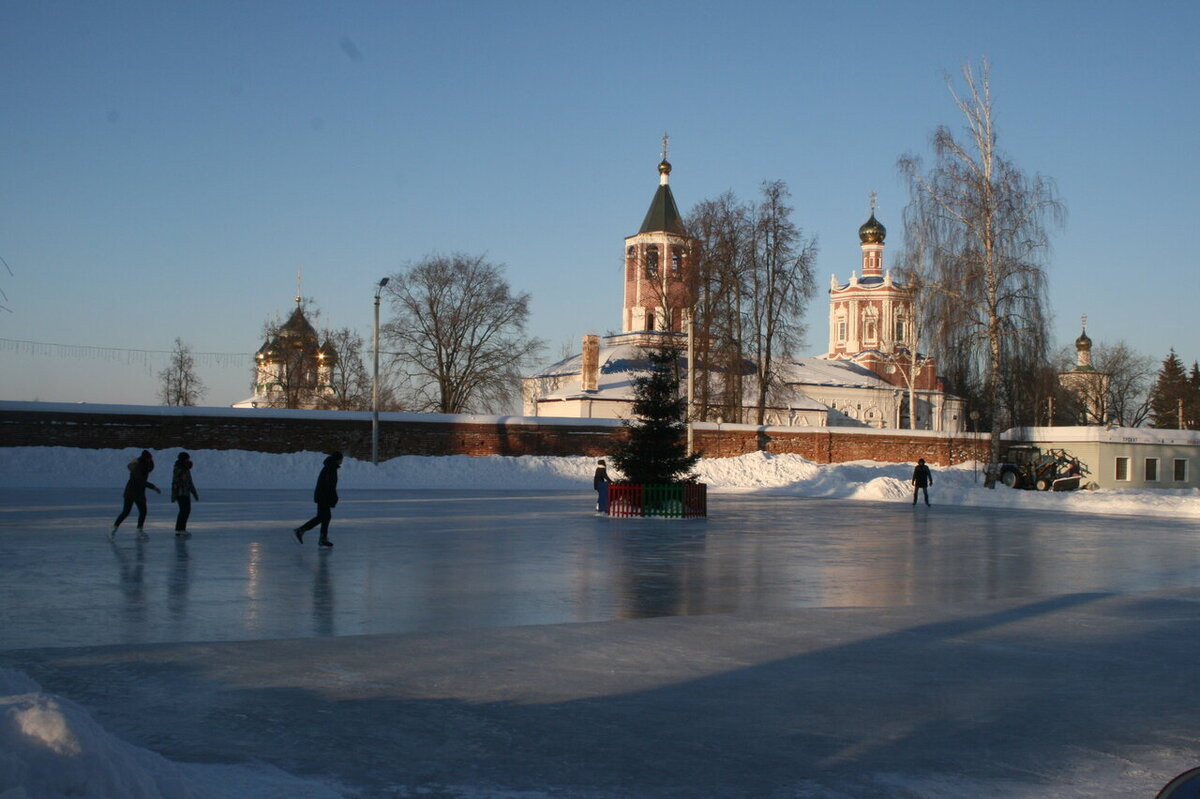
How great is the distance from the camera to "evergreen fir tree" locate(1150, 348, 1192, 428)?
97.2 metres

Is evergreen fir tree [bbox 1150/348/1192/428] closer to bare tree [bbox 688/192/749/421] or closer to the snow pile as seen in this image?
bare tree [bbox 688/192/749/421]

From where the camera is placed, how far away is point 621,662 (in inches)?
352

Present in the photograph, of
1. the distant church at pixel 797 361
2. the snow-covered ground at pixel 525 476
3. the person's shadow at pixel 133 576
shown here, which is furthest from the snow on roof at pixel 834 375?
the person's shadow at pixel 133 576

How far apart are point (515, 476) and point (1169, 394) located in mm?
77203

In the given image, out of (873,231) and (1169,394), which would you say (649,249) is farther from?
(1169,394)

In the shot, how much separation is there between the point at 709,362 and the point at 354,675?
4507 centimetres

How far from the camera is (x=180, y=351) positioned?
7550 centimetres

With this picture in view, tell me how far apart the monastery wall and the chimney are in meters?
23.8

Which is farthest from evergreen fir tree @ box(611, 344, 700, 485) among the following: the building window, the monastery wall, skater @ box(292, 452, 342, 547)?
the building window

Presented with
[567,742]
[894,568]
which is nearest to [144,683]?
[567,742]

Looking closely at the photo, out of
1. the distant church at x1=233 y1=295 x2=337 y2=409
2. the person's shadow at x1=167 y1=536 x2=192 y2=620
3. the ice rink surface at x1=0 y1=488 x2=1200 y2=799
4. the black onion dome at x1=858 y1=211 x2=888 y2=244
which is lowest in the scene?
the ice rink surface at x1=0 y1=488 x2=1200 y2=799

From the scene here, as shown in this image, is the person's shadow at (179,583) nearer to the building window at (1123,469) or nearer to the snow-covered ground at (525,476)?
the snow-covered ground at (525,476)

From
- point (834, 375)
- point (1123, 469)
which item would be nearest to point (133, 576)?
point (1123, 469)

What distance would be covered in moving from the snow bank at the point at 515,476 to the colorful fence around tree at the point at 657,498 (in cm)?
1364
